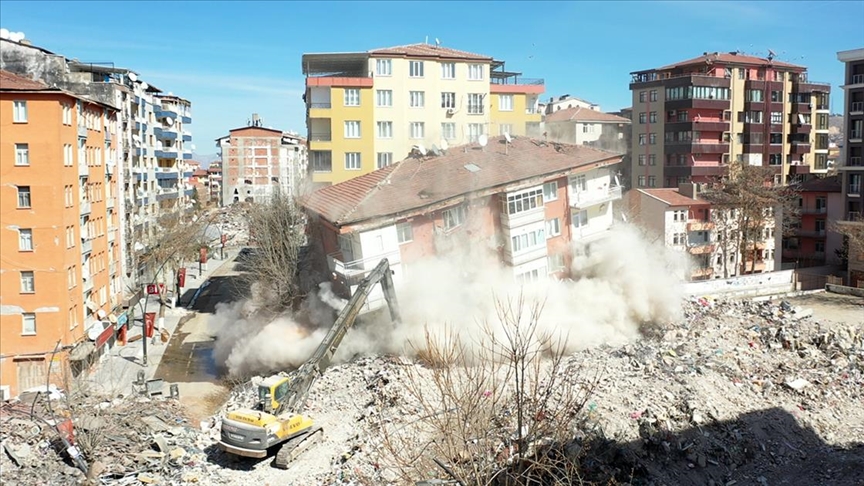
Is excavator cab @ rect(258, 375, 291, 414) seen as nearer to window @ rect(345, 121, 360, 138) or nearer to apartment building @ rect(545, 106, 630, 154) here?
window @ rect(345, 121, 360, 138)

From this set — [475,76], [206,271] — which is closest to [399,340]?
[475,76]

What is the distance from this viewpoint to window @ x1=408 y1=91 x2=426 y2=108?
41406 mm

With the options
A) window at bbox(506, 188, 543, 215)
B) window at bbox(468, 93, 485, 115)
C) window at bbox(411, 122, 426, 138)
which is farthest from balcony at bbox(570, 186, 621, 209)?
window at bbox(411, 122, 426, 138)

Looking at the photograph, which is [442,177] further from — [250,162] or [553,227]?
[250,162]

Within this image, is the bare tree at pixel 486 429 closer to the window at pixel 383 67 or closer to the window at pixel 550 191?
the window at pixel 550 191

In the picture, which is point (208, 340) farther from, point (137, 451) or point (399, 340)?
point (137, 451)

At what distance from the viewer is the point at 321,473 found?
1895 cm

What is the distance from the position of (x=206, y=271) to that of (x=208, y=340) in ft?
66.4

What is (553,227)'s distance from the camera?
3300 cm

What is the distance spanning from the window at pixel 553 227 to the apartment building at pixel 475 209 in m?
0.06

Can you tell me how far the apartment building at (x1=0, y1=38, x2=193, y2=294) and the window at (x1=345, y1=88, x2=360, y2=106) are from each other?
11531mm

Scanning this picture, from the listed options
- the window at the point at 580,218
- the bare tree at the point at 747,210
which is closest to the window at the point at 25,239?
the window at the point at 580,218

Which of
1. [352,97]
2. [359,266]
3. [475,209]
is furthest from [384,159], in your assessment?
[359,266]

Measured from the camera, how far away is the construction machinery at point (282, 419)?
19422 millimetres
